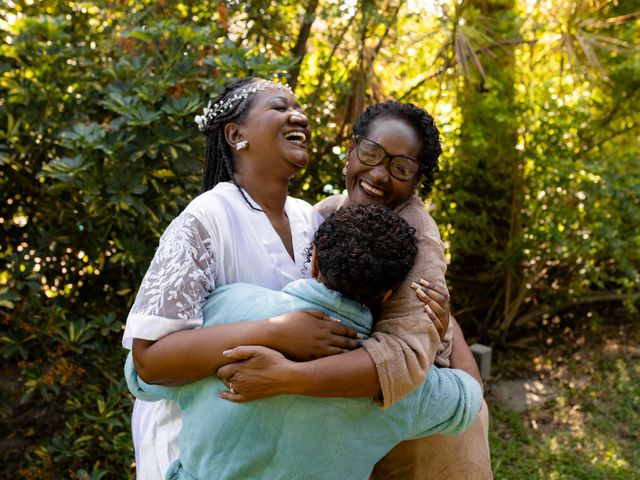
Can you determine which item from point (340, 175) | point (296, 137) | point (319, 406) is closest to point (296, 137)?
point (296, 137)

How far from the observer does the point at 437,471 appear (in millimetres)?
2236

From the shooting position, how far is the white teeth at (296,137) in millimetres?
2197

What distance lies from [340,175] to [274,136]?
7.82 ft

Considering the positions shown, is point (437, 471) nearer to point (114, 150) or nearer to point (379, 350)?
point (379, 350)

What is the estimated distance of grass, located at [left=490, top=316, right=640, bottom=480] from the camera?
4.48 meters

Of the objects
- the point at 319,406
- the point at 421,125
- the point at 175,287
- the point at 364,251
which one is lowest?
the point at 319,406

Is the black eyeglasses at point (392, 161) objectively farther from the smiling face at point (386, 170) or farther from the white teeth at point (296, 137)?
the white teeth at point (296, 137)

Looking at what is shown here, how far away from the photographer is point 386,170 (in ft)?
7.23

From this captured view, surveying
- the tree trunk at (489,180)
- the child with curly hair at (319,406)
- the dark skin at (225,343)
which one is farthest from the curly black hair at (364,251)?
the tree trunk at (489,180)

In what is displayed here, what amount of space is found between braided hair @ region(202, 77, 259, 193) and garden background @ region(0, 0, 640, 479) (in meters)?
0.94

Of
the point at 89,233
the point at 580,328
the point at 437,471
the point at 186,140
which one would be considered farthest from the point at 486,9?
the point at 437,471

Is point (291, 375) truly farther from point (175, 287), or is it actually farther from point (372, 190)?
point (372, 190)

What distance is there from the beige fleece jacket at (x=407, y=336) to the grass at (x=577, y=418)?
2.89m

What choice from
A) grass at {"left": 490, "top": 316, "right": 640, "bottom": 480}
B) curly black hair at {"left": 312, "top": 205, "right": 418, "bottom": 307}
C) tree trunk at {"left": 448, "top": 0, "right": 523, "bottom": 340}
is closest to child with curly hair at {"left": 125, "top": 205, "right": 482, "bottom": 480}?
curly black hair at {"left": 312, "top": 205, "right": 418, "bottom": 307}
